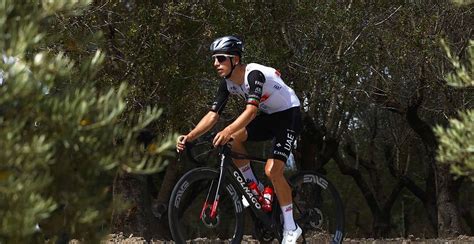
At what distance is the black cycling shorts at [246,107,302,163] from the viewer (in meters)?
8.97

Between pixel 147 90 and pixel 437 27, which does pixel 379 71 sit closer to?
pixel 437 27

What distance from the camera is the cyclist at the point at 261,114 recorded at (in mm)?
8531

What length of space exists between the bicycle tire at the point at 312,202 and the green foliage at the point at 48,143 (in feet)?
19.0

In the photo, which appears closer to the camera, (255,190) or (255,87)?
A: (255,87)

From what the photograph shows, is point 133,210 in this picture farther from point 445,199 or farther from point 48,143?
point 48,143

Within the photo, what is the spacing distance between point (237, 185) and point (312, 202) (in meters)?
1.15

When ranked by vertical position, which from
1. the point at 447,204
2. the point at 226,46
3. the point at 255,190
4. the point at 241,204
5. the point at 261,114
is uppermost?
the point at 447,204

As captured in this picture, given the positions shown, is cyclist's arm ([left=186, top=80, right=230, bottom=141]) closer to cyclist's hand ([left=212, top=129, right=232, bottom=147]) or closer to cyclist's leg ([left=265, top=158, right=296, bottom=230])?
cyclist's hand ([left=212, top=129, right=232, bottom=147])

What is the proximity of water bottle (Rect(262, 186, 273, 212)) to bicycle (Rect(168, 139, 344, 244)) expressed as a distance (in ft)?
0.15

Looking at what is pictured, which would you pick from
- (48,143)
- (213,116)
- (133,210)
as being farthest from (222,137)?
(133,210)

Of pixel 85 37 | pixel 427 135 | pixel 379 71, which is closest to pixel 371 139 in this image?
pixel 427 135

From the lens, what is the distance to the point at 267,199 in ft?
30.4

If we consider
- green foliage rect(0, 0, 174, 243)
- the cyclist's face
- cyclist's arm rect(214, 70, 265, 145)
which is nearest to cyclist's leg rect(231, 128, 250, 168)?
cyclist's arm rect(214, 70, 265, 145)

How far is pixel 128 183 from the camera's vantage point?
19.0m
